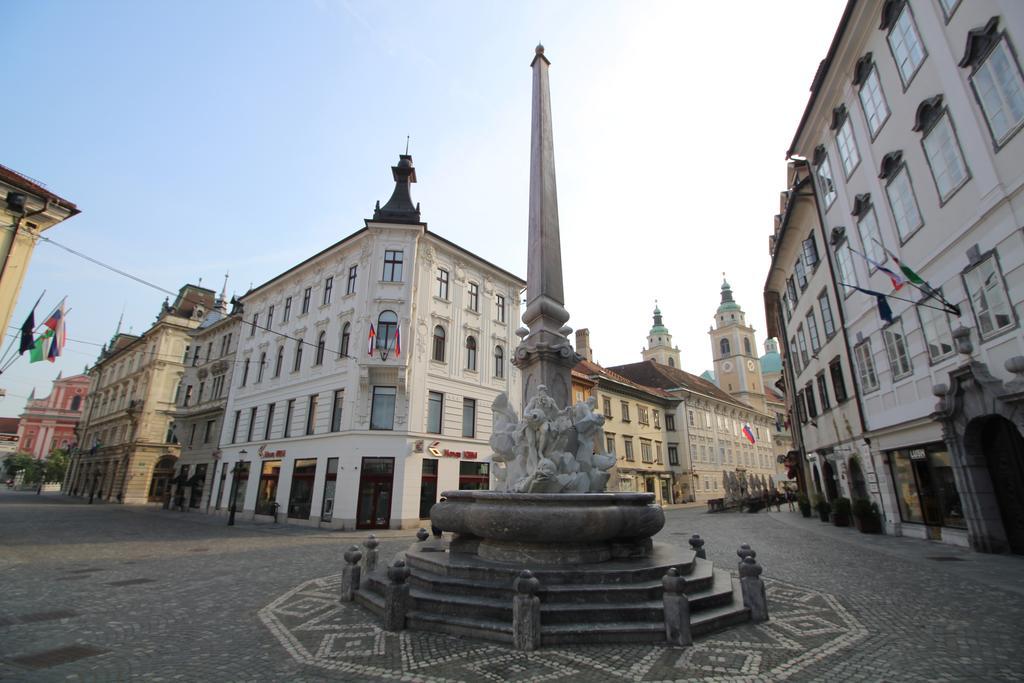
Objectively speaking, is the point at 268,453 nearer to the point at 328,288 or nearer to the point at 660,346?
the point at 328,288

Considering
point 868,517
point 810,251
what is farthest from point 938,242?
point 868,517

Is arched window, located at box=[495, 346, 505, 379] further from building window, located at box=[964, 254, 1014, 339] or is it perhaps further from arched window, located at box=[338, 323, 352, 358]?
building window, located at box=[964, 254, 1014, 339]

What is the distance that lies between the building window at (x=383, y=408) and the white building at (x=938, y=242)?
17770 millimetres

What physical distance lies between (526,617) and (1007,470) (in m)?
11.5

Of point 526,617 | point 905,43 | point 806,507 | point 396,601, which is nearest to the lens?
point 526,617

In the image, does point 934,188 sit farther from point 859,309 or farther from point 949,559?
point 949,559

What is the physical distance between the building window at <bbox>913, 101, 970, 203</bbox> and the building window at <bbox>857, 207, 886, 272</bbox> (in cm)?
269

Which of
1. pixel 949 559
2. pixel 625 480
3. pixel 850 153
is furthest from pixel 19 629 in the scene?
pixel 625 480

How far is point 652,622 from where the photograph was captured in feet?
16.4

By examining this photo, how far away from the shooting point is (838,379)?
17.7 m

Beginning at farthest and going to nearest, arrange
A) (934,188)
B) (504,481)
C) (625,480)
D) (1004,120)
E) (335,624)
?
(625,480), (934,188), (1004,120), (504,481), (335,624)

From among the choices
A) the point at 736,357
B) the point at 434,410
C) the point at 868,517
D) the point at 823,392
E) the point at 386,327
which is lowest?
the point at 868,517

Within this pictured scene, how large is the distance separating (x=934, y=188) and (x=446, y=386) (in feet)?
60.2

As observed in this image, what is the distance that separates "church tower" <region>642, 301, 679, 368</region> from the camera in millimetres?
80750
